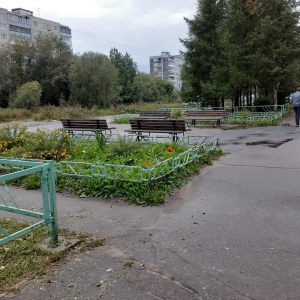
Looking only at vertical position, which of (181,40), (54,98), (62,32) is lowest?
(54,98)

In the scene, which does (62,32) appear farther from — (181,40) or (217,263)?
(217,263)

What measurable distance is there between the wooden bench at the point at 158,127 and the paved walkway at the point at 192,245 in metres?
4.40

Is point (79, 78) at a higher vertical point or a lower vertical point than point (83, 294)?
higher

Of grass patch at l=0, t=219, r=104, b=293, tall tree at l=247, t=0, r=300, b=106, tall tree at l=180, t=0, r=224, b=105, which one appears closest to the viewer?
grass patch at l=0, t=219, r=104, b=293

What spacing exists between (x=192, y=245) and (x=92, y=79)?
43.3 m

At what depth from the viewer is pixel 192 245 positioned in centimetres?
389

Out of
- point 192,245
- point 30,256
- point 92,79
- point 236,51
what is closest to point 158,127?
point 192,245

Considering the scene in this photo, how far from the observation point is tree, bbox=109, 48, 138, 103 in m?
59.2

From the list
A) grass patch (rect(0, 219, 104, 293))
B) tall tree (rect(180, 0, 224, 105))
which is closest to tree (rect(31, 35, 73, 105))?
tall tree (rect(180, 0, 224, 105))

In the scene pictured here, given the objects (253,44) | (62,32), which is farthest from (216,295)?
(62,32)

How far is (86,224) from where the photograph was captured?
15.3 feet

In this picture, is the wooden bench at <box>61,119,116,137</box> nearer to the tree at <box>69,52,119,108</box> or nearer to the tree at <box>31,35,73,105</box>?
the tree at <box>69,52,119,108</box>

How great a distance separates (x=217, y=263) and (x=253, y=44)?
19014 mm

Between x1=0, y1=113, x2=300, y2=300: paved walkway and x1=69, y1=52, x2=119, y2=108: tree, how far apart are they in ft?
132
